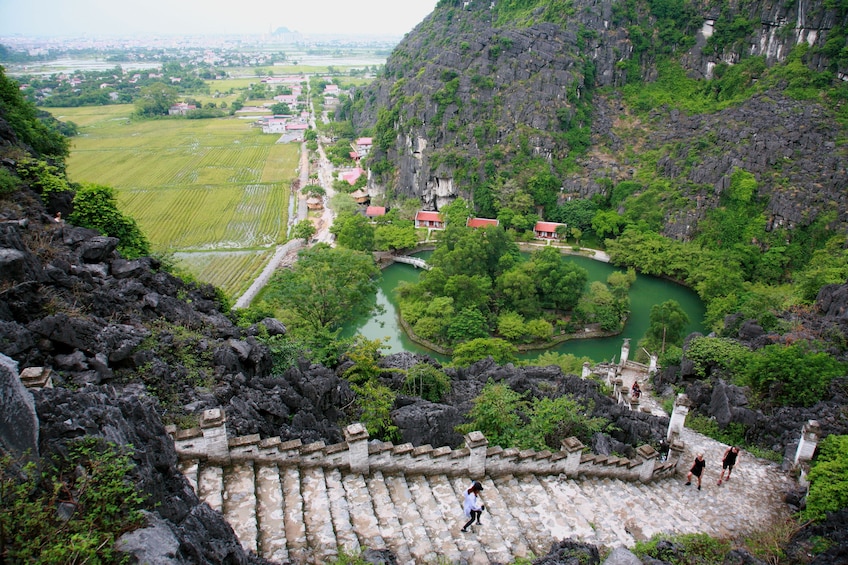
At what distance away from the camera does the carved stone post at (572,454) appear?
11.7 meters

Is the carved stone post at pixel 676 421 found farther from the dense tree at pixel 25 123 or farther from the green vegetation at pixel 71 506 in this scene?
the dense tree at pixel 25 123

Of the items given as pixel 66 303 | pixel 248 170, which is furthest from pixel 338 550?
pixel 248 170

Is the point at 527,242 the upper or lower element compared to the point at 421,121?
lower

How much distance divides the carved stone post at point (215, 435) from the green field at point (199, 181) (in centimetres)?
1374

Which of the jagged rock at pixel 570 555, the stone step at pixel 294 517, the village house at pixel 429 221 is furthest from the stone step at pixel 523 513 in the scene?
the village house at pixel 429 221

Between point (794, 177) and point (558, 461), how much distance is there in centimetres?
4019

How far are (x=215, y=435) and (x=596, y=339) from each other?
27.0m

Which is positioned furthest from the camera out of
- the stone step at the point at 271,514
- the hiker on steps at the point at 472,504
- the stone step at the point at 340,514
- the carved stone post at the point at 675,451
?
the carved stone post at the point at 675,451

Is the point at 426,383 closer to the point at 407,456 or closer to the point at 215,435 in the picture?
the point at 407,456

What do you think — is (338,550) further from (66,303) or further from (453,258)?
(453,258)

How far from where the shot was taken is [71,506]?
18.6ft

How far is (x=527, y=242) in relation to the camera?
46594 millimetres

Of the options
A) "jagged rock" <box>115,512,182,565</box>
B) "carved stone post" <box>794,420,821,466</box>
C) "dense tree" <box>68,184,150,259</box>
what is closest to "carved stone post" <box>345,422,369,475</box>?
Result: "jagged rock" <box>115,512,182,565</box>

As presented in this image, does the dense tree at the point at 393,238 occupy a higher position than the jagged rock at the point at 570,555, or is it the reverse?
the jagged rock at the point at 570,555
